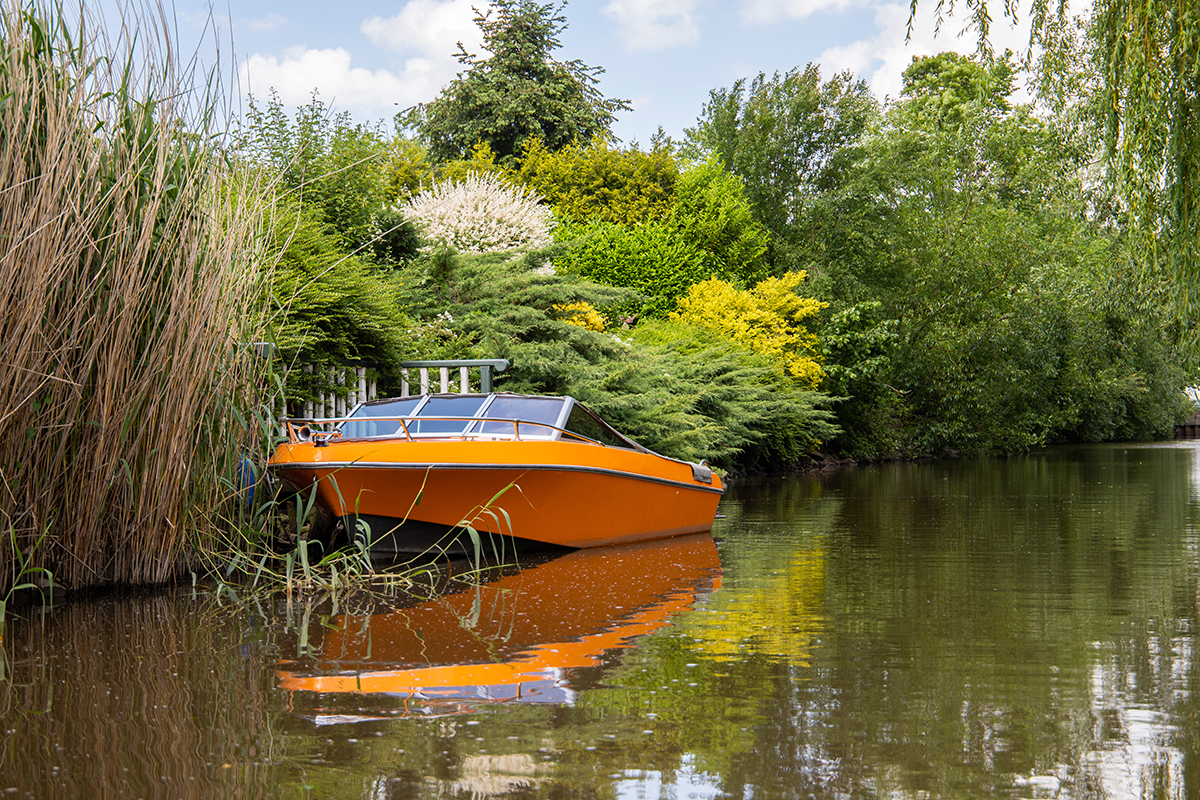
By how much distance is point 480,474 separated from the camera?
7910mm

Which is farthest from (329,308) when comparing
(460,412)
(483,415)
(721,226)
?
(721,226)

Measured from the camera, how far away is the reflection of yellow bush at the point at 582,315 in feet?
57.0

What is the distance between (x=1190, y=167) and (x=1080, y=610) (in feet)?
17.9

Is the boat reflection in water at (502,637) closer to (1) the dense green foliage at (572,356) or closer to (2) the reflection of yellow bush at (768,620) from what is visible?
(2) the reflection of yellow bush at (768,620)

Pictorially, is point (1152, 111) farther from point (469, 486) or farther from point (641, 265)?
point (641, 265)

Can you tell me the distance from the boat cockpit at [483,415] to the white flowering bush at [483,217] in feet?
42.1

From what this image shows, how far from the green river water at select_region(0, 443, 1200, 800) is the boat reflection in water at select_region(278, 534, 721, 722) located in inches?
0.8

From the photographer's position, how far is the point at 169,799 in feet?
10.2

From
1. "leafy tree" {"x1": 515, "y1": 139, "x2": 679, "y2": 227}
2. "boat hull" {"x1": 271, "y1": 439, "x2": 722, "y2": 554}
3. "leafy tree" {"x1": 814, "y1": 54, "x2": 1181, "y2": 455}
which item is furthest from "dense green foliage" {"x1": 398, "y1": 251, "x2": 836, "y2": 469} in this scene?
"leafy tree" {"x1": 515, "y1": 139, "x2": 679, "y2": 227}

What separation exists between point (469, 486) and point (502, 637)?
8.68ft

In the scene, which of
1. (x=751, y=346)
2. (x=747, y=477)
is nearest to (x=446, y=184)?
(x=751, y=346)

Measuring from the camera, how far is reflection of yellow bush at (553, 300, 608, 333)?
17.4m

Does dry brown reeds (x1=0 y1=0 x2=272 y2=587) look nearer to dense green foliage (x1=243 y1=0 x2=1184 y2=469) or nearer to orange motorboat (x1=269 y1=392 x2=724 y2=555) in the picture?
orange motorboat (x1=269 y1=392 x2=724 y2=555)

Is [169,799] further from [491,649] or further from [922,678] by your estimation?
[922,678]
